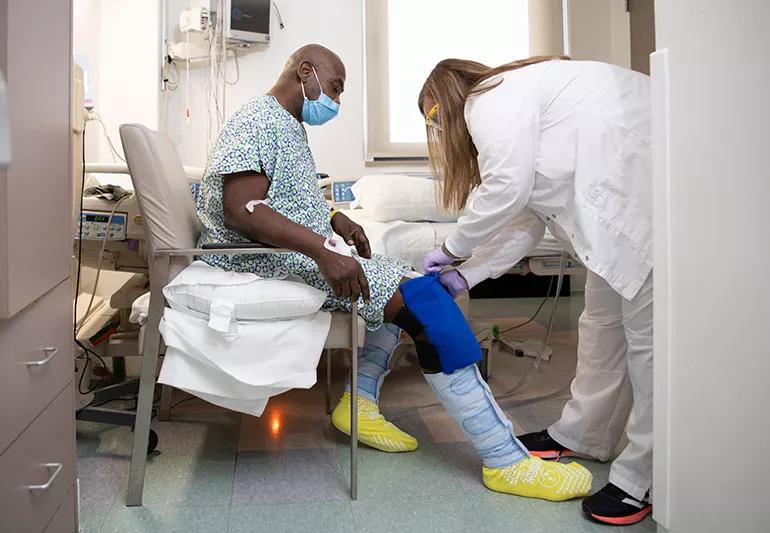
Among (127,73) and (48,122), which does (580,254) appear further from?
(127,73)

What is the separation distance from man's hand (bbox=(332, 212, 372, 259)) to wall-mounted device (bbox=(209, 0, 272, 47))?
7.45 ft


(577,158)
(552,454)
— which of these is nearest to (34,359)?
(577,158)

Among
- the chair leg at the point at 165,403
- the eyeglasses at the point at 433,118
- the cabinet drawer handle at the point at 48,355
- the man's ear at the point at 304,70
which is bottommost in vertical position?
the chair leg at the point at 165,403

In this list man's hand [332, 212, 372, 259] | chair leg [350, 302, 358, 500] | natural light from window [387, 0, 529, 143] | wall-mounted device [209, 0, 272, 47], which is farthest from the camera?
natural light from window [387, 0, 529, 143]

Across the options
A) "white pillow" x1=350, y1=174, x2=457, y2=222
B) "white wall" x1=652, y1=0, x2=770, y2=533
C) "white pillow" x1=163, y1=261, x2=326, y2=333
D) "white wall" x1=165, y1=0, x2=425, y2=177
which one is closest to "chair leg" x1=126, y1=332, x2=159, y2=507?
"white pillow" x1=163, y1=261, x2=326, y2=333

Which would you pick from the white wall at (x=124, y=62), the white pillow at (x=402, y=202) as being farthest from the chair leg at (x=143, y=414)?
the white wall at (x=124, y=62)

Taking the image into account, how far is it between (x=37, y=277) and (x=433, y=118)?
1132mm

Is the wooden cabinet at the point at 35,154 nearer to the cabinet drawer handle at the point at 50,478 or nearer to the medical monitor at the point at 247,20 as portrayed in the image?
the cabinet drawer handle at the point at 50,478

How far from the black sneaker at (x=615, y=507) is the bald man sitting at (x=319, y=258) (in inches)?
3.5

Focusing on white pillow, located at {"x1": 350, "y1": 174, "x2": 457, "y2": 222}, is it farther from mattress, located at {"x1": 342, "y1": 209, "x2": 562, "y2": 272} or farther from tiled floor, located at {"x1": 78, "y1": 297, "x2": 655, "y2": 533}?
tiled floor, located at {"x1": 78, "y1": 297, "x2": 655, "y2": 533}

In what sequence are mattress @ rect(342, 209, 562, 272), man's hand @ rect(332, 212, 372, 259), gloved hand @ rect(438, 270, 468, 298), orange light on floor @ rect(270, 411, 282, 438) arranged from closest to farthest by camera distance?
gloved hand @ rect(438, 270, 468, 298) → man's hand @ rect(332, 212, 372, 259) → orange light on floor @ rect(270, 411, 282, 438) → mattress @ rect(342, 209, 562, 272)

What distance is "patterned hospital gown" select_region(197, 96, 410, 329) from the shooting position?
1.73 meters

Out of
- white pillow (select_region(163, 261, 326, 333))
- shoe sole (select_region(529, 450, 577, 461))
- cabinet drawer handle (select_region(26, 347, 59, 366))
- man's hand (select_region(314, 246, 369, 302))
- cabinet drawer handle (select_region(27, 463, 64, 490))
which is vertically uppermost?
man's hand (select_region(314, 246, 369, 302))

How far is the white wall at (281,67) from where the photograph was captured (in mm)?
4203
